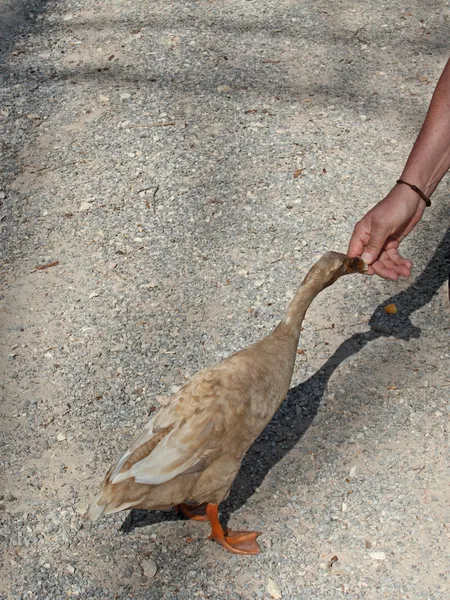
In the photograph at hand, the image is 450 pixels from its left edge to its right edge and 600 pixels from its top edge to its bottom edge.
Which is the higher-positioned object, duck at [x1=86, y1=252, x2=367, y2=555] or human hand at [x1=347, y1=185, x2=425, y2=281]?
human hand at [x1=347, y1=185, x2=425, y2=281]

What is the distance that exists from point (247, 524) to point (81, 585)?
0.76 metres

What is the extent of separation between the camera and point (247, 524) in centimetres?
354

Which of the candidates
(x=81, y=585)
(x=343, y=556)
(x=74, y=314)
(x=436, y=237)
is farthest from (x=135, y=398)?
(x=436, y=237)

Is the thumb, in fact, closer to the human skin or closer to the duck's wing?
the human skin

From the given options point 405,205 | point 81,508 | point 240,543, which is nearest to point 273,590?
point 240,543

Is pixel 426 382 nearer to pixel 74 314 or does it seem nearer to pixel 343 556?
pixel 343 556

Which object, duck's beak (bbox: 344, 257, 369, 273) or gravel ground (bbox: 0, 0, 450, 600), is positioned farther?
duck's beak (bbox: 344, 257, 369, 273)

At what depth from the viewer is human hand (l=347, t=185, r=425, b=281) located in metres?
3.86

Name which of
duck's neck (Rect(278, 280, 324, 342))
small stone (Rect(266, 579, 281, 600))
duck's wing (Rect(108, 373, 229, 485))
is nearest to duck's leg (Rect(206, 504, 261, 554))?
small stone (Rect(266, 579, 281, 600))

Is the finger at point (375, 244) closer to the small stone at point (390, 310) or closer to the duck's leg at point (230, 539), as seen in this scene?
the small stone at point (390, 310)

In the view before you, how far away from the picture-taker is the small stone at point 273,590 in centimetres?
325

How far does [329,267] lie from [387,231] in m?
0.41

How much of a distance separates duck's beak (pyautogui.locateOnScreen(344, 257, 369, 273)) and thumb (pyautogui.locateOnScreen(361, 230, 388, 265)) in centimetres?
6

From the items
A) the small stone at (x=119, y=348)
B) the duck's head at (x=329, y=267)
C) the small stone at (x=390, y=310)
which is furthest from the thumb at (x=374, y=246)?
the small stone at (x=119, y=348)
